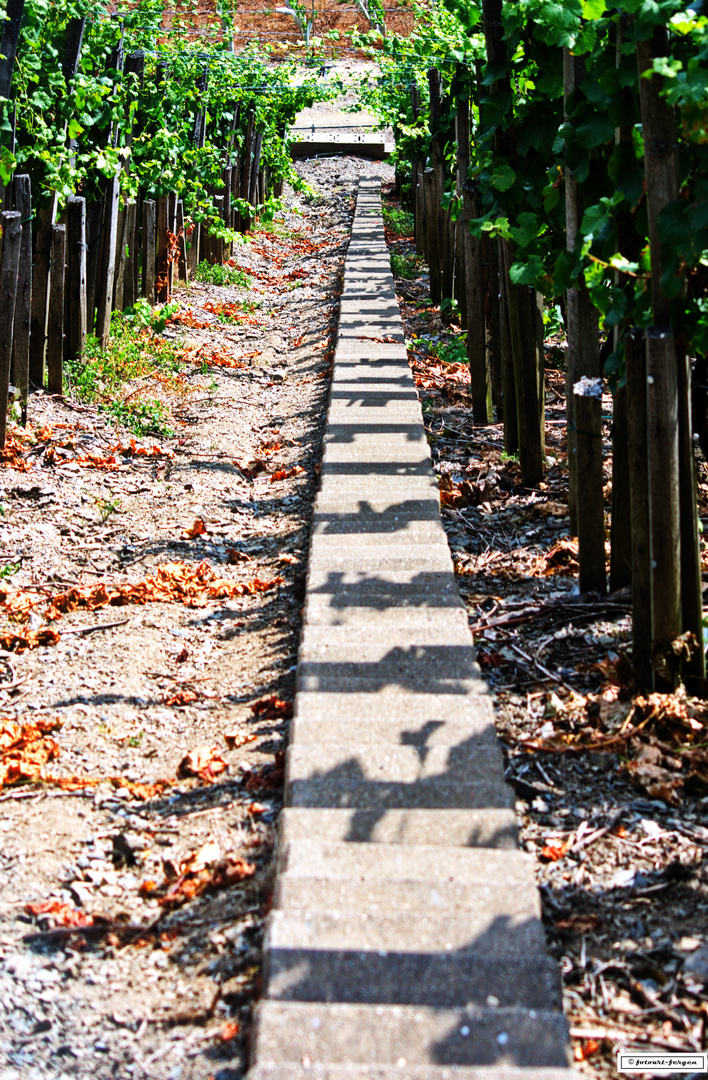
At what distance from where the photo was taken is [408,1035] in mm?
1881

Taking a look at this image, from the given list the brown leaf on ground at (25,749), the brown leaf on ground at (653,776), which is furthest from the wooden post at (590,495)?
the brown leaf on ground at (25,749)

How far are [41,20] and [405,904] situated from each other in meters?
6.17

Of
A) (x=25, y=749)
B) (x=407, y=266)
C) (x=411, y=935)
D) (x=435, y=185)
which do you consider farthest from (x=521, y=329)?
(x=407, y=266)

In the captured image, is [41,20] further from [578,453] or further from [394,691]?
[394,691]

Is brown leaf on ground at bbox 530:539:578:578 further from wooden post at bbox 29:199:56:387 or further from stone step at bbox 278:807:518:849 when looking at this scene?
wooden post at bbox 29:199:56:387

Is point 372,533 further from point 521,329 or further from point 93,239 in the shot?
point 93,239

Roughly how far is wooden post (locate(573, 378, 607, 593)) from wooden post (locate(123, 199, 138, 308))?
18.6 feet

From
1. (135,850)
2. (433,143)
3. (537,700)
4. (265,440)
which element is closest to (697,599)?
(537,700)

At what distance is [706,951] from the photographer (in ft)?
7.47

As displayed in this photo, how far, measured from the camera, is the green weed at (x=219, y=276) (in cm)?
1186

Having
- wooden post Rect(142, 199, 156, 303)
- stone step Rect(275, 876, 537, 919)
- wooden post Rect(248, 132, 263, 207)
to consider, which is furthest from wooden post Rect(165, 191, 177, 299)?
stone step Rect(275, 876, 537, 919)

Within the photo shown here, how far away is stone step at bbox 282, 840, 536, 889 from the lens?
7.45 feet

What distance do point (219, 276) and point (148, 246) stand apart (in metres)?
2.94

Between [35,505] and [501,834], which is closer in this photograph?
[501,834]
